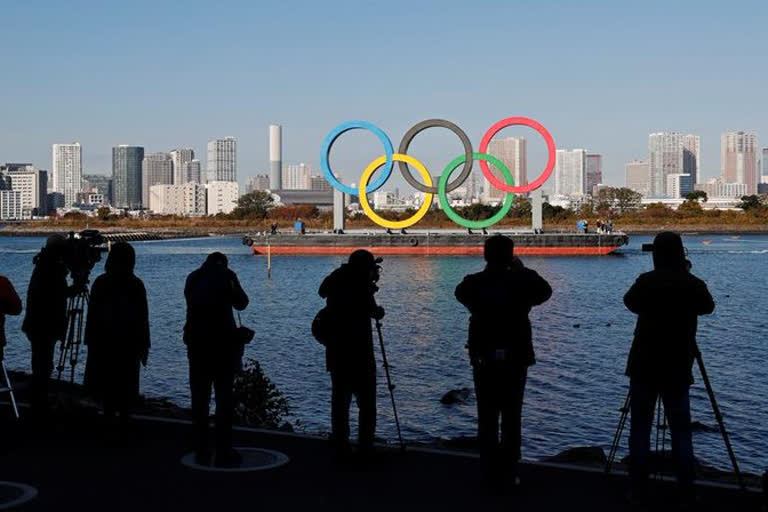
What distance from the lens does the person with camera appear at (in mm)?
8602

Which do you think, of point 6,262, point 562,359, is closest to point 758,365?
point 562,359

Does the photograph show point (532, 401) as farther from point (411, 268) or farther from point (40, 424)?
point (411, 268)

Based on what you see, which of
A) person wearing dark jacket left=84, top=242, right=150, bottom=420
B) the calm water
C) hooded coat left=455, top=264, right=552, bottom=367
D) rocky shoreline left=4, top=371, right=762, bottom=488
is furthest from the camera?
the calm water

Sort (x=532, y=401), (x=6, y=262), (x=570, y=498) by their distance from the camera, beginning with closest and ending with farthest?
(x=570, y=498), (x=532, y=401), (x=6, y=262)

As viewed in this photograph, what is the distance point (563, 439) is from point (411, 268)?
170 feet

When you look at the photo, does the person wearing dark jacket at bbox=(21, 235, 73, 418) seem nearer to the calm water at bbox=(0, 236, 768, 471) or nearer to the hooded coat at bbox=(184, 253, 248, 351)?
the hooded coat at bbox=(184, 253, 248, 351)

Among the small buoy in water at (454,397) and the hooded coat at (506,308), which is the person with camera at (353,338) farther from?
the small buoy in water at (454,397)

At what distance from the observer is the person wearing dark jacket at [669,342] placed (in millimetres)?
7484

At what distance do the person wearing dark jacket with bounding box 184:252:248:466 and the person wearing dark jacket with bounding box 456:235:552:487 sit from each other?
2.05 metres

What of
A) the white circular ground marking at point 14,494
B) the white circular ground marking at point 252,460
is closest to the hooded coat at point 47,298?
the white circular ground marking at point 252,460

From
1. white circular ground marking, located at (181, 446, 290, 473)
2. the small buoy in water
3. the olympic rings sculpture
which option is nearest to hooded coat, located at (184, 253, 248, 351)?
white circular ground marking, located at (181, 446, 290, 473)

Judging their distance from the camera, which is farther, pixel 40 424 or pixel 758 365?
pixel 758 365

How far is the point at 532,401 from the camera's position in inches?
747

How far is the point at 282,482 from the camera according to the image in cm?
802
